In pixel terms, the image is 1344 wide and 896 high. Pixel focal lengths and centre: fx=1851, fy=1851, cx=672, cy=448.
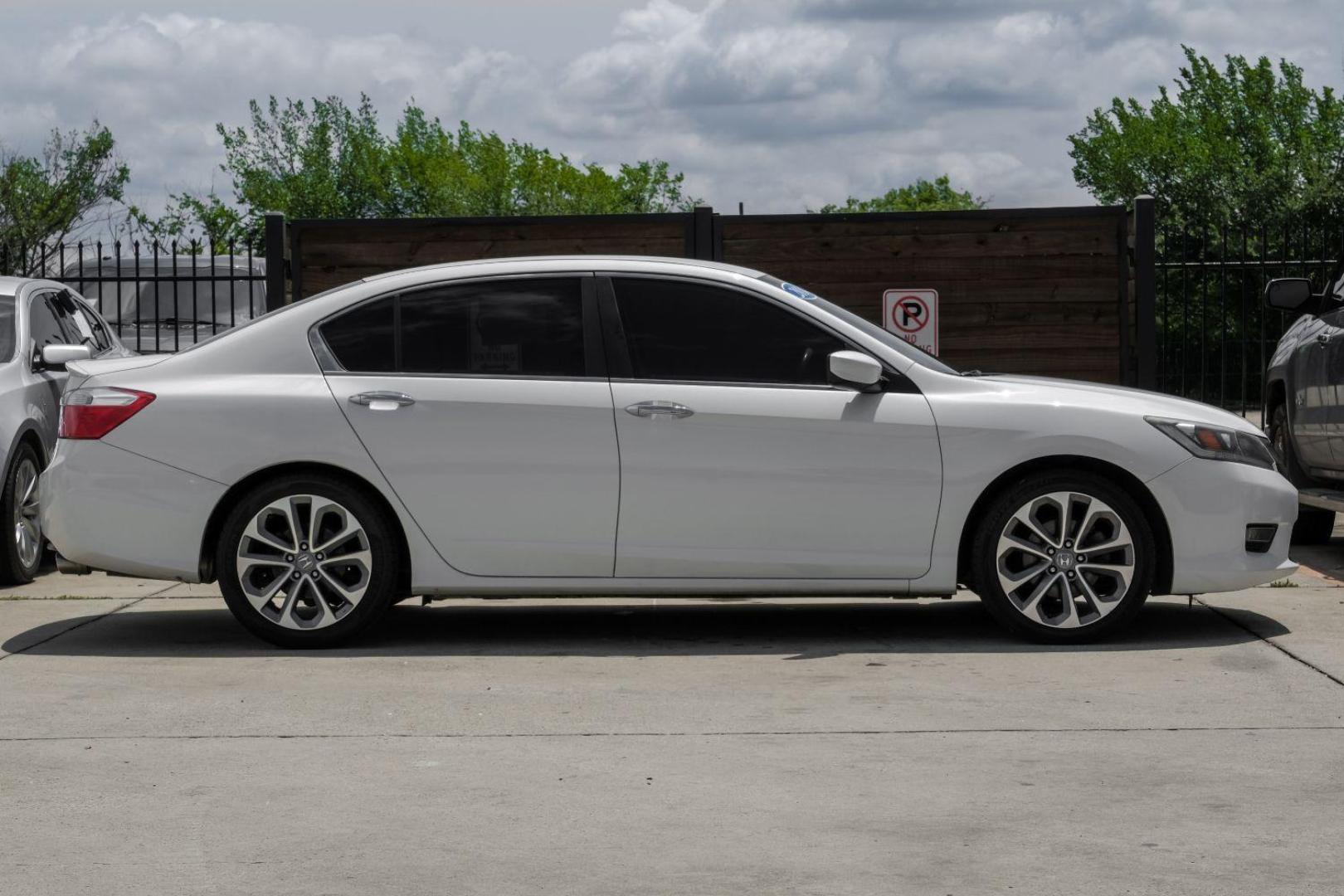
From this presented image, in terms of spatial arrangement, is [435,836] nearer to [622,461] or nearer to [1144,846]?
[1144,846]

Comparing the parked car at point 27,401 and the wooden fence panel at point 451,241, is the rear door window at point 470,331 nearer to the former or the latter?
the parked car at point 27,401

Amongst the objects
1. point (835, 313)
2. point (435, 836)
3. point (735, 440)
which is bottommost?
point (435, 836)

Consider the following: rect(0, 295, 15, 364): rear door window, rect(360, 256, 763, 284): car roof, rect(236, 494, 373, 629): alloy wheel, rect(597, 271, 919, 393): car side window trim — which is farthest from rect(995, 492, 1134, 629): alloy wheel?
rect(0, 295, 15, 364): rear door window

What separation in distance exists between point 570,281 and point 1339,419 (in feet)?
14.9

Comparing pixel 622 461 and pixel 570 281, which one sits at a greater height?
pixel 570 281

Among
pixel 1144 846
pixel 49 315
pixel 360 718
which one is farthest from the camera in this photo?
pixel 49 315

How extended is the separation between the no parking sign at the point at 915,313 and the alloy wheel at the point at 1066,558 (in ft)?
16.3

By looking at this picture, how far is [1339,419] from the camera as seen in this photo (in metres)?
9.90

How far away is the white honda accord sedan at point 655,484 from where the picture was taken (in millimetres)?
7547

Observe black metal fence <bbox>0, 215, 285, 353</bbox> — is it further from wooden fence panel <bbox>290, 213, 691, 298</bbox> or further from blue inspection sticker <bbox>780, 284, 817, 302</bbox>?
blue inspection sticker <bbox>780, 284, 817, 302</bbox>

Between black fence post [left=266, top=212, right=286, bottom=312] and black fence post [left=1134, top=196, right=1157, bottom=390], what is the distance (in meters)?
5.70

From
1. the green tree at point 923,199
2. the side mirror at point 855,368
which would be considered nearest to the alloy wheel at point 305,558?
the side mirror at point 855,368

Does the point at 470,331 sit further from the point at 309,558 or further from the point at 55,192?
the point at 55,192

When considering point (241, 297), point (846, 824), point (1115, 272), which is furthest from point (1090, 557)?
point (241, 297)
